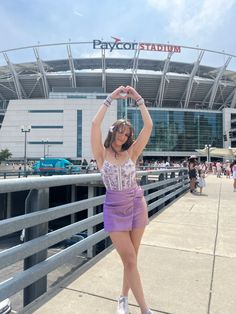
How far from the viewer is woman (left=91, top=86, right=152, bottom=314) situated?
2.73 metres

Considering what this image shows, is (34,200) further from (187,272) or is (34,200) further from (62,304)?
(187,272)

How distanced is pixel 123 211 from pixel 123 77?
81.7 m

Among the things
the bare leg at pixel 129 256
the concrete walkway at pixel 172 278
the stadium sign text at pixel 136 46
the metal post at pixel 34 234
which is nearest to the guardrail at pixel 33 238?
the metal post at pixel 34 234

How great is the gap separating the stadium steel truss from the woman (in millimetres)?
76554

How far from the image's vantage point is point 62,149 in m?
88.0

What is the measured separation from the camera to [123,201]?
273cm

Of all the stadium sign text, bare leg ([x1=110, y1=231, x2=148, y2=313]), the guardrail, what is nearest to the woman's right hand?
the guardrail

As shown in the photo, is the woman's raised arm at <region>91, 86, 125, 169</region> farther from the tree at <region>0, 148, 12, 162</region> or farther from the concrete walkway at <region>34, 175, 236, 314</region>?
the tree at <region>0, 148, 12, 162</region>

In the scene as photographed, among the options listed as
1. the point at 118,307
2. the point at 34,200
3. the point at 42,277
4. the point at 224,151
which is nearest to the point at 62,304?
the point at 42,277

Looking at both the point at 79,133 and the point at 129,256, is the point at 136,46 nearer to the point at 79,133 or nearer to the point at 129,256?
the point at 79,133

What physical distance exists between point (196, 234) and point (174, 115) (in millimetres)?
84842

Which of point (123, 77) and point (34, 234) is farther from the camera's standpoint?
point (123, 77)

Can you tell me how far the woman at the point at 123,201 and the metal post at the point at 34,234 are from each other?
0.69 m

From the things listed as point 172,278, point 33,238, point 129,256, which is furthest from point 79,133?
point 129,256
